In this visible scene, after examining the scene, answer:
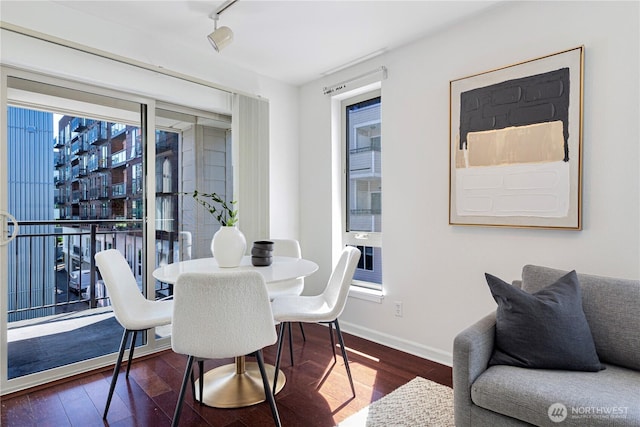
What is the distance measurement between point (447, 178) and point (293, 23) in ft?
5.19

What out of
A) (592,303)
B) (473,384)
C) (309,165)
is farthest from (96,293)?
(592,303)

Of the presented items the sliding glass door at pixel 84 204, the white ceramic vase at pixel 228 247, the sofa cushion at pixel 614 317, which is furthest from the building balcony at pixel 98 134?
the sofa cushion at pixel 614 317

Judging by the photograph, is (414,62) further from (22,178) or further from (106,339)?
(106,339)

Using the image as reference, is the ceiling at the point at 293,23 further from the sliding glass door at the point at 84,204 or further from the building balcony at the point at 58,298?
the building balcony at the point at 58,298

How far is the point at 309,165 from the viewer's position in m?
3.65

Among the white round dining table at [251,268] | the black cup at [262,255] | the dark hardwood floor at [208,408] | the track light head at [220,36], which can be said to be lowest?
the dark hardwood floor at [208,408]

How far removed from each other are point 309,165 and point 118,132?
175 centimetres

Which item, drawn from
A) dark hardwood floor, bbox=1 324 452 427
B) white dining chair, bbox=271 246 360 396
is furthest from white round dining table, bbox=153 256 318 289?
dark hardwood floor, bbox=1 324 452 427

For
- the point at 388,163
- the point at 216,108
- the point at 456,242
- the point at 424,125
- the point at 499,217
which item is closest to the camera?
the point at 499,217

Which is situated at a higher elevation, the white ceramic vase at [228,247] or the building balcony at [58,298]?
the white ceramic vase at [228,247]

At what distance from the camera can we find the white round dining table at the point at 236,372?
2.02m

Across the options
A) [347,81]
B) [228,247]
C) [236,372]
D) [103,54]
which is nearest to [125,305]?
[228,247]

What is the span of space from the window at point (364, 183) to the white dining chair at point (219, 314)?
1792 millimetres

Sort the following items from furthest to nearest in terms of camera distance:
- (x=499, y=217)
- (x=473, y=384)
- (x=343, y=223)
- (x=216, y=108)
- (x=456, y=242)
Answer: (x=343, y=223) < (x=216, y=108) < (x=456, y=242) < (x=499, y=217) < (x=473, y=384)
